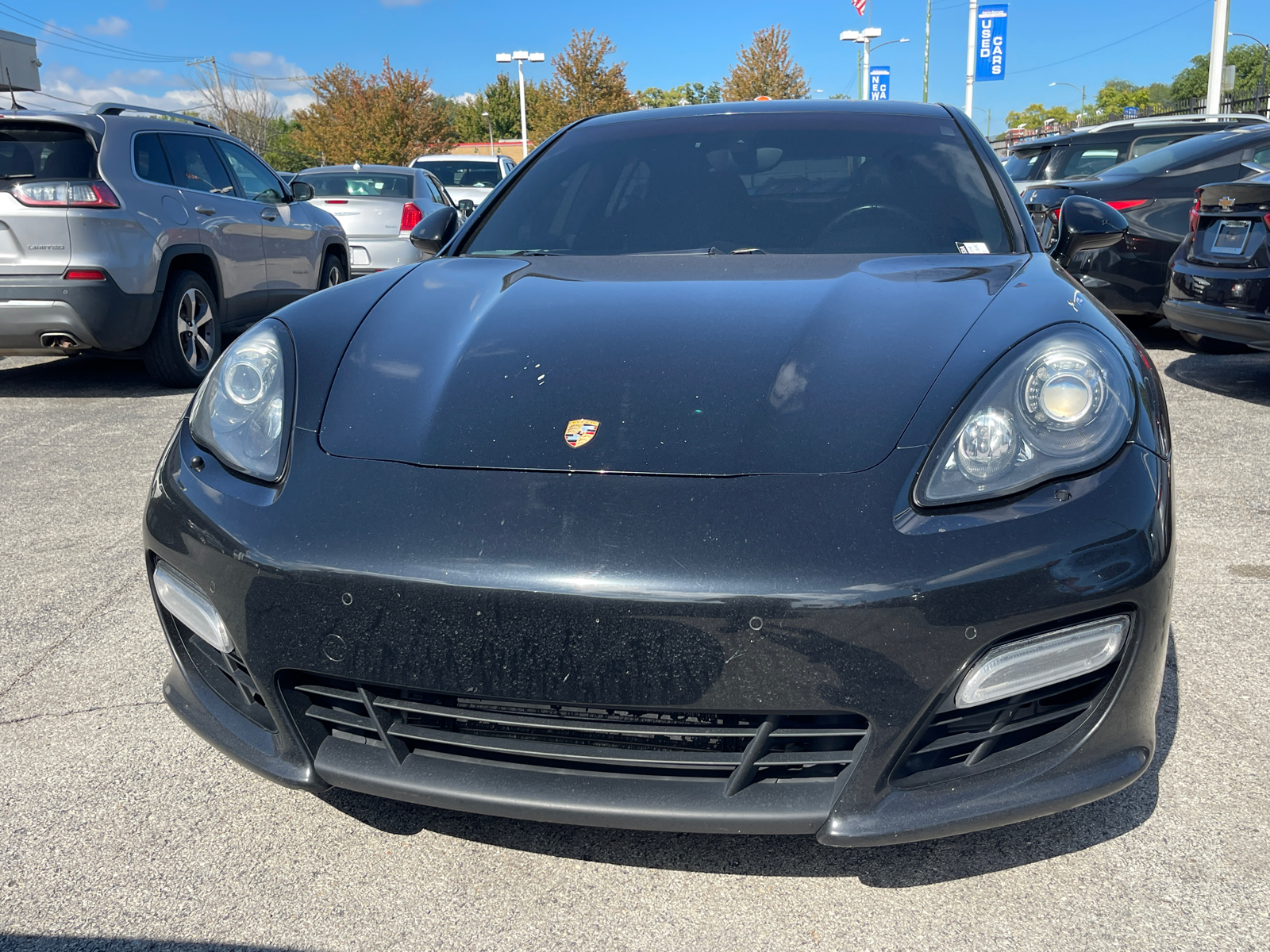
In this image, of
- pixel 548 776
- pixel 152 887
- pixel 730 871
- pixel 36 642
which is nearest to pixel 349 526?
pixel 548 776

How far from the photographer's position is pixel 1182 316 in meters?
6.00

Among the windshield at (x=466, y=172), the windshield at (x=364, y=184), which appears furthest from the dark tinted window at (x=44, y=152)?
the windshield at (x=466, y=172)

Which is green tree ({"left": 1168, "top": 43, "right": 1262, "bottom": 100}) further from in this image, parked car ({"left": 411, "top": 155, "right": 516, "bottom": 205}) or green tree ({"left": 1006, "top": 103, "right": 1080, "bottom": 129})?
parked car ({"left": 411, "top": 155, "right": 516, "bottom": 205})

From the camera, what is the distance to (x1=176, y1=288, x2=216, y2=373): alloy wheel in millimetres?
6520

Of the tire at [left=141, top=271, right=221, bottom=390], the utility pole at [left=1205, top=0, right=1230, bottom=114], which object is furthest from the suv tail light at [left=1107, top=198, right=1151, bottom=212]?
the utility pole at [left=1205, top=0, right=1230, bottom=114]

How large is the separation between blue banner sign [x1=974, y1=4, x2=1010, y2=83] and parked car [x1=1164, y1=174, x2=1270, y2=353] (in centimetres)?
2422

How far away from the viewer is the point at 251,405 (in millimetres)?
2006

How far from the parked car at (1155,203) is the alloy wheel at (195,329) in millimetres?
5463

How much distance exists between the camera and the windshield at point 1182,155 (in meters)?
7.02

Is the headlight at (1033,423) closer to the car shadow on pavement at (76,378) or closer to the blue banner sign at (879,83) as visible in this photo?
the car shadow on pavement at (76,378)

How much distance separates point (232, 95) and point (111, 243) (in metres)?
57.6

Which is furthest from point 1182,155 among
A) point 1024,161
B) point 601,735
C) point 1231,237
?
point 601,735

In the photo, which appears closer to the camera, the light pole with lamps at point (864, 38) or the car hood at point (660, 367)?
the car hood at point (660, 367)

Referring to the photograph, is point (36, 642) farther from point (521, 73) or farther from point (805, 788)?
point (521, 73)
